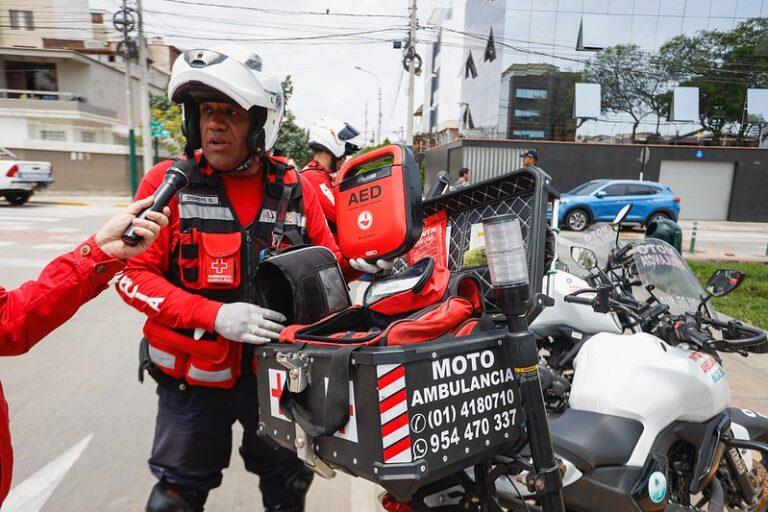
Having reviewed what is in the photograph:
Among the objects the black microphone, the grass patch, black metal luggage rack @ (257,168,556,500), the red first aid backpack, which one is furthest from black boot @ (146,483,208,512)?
the grass patch

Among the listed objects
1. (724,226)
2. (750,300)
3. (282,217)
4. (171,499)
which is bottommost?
(724,226)

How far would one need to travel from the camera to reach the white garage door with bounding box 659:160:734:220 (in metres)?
24.1

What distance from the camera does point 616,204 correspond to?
1595cm

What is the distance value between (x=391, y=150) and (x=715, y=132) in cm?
2813

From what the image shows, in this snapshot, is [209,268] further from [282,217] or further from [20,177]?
[20,177]

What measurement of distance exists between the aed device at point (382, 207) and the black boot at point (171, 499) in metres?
1.04

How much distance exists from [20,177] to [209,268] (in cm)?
1872

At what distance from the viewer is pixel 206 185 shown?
1.86m

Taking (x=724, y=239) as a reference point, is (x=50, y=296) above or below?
above

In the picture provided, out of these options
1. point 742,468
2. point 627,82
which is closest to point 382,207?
point 742,468

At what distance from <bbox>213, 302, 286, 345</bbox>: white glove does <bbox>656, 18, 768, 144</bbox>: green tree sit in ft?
92.4

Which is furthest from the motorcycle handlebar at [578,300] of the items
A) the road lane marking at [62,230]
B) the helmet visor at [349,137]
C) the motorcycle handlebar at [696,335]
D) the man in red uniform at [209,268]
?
the road lane marking at [62,230]

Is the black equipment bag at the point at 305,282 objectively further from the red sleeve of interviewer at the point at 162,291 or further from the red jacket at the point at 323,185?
the red jacket at the point at 323,185

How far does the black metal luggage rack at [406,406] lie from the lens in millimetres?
1154
